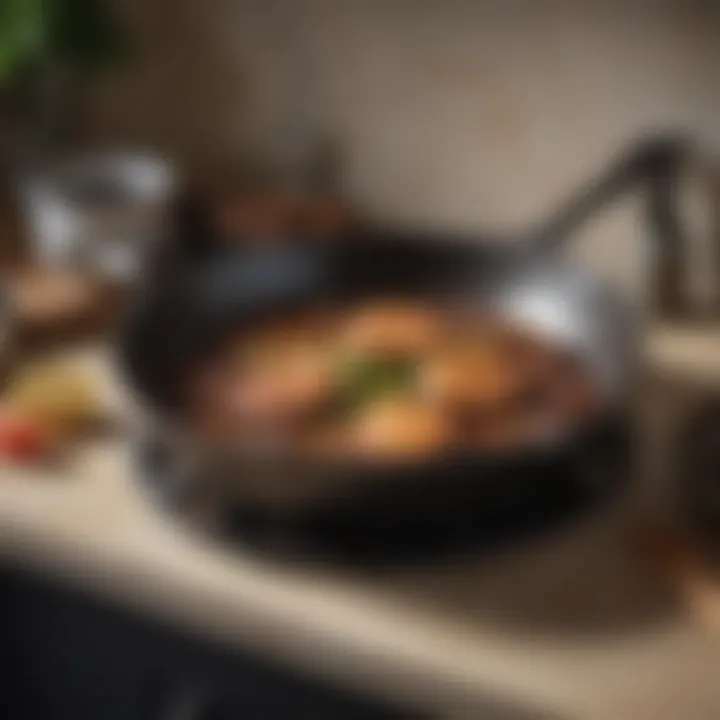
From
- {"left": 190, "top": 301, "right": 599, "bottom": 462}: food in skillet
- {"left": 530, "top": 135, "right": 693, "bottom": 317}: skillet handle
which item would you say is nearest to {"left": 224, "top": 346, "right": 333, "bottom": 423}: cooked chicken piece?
{"left": 190, "top": 301, "right": 599, "bottom": 462}: food in skillet

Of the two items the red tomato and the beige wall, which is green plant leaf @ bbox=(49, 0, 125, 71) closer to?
the beige wall

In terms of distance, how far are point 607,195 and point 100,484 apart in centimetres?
49

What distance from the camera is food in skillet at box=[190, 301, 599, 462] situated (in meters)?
1.10

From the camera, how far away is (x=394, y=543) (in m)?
1.05

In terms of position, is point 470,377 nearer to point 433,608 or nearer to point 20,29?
point 433,608

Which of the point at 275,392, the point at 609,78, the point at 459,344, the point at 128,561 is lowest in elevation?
the point at 128,561

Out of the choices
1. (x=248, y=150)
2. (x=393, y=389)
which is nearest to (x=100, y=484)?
(x=393, y=389)

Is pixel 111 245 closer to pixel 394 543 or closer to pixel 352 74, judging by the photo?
pixel 352 74

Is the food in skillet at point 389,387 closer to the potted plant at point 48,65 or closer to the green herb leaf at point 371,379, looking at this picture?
the green herb leaf at point 371,379

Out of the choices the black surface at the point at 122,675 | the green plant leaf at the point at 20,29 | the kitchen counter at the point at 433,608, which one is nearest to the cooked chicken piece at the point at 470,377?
the kitchen counter at the point at 433,608

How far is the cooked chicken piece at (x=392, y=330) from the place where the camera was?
1.23 m

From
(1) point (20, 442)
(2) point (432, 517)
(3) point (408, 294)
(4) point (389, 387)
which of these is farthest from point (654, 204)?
(1) point (20, 442)

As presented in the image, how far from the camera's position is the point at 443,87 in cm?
151

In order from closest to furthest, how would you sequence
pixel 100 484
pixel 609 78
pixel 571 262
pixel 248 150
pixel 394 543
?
pixel 394 543 → pixel 100 484 → pixel 571 262 → pixel 609 78 → pixel 248 150
